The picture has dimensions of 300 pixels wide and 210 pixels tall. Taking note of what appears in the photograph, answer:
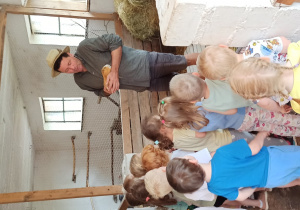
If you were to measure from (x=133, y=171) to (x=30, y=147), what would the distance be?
4.26 metres

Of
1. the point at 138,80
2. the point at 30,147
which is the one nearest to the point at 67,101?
the point at 30,147

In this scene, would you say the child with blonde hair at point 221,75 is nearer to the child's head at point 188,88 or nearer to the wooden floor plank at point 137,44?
the child's head at point 188,88

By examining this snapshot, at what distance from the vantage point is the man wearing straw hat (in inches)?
117

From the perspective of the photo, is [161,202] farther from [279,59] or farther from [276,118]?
[279,59]

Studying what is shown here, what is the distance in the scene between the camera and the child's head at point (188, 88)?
7.04 ft

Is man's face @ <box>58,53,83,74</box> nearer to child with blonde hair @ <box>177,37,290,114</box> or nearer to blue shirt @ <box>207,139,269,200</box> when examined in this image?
child with blonde hair @ <box>177,37,290,114</box>

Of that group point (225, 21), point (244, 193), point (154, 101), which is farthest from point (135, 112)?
point (225, 21)

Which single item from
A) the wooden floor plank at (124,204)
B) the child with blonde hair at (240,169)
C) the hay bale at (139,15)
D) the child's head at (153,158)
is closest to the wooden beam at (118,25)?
the hay bale at (139,15)

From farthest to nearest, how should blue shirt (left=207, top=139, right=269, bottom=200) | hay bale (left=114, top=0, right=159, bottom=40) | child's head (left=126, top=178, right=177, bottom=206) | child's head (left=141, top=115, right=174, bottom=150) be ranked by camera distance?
1. hay bale (left=114, top=0, right=159, bottom=40)
2. child's head (left=141, top=115, right=174, bottom=150)
3. child's head (left=126, top=178, right=177, bottom=206)
4. blue shirt (left=207, top=139, right=269, bottom=200)

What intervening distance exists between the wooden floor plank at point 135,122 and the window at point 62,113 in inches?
78.7

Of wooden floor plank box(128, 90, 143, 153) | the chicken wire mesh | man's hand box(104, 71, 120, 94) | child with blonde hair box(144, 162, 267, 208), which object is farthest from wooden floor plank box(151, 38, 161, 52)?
child with blonde hair box(144, 162, 267, 208)

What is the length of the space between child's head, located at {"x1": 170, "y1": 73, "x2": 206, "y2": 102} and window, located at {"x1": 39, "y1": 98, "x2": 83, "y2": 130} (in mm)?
3994

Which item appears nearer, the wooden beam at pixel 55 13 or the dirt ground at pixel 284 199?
the dirt ground at pixel 284 199

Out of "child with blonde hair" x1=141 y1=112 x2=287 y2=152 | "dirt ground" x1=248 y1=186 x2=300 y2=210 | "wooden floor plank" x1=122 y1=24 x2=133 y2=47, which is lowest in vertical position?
"dirt ground" x1=248 y1=186 x2=300 y2=210
